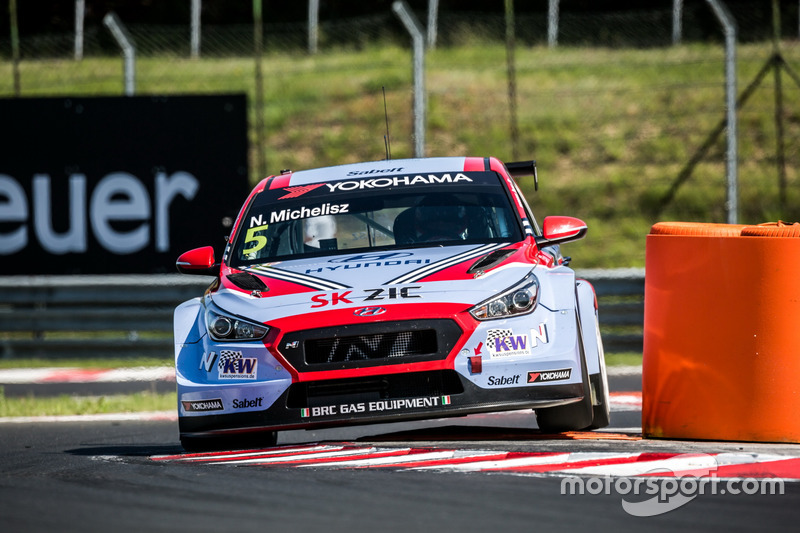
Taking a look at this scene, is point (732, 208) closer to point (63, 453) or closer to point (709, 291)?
point (709, 291)

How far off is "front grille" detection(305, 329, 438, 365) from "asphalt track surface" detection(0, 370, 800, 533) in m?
0.51

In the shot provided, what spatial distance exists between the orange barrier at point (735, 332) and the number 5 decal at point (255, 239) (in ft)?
7.77

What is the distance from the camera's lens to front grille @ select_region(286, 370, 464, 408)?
6.75 meters

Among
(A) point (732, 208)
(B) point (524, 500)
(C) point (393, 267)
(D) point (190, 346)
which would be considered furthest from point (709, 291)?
(A) point (732, 208)

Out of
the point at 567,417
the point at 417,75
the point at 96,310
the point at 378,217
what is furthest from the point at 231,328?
the point at 417,75

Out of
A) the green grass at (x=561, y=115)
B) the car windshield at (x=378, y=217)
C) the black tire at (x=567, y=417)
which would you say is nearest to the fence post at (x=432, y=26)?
the green grass at (x=561, y=115)

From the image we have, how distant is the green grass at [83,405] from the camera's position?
403 inches

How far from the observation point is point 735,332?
22.7ft

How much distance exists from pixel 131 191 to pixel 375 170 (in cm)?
710

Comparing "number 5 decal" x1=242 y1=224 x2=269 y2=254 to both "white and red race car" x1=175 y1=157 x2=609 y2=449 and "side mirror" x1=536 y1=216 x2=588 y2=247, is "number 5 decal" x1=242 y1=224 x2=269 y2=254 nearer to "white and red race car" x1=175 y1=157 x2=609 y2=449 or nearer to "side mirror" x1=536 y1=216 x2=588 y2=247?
"white and red race car" x1=175 y1=157 x2=609 y2=449

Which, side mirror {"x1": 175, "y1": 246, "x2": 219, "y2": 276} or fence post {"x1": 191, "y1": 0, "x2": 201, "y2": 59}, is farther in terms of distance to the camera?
fence post {"x1": 191, "y1": 0, "x2": 201, "y2": 59}

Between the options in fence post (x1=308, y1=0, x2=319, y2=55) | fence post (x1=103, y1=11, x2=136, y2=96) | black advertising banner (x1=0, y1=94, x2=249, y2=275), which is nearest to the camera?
black advertising banner (x1=0, y1=94, x2=249, y2=275)

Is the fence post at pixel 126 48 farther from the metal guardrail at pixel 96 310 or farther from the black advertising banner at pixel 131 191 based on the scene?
the metal guardrail at pixel 96 310


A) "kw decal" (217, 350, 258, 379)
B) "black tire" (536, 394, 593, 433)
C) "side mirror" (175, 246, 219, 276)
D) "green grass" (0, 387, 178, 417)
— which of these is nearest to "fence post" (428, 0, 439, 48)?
"green grass" (0, 387, 178, 417)
